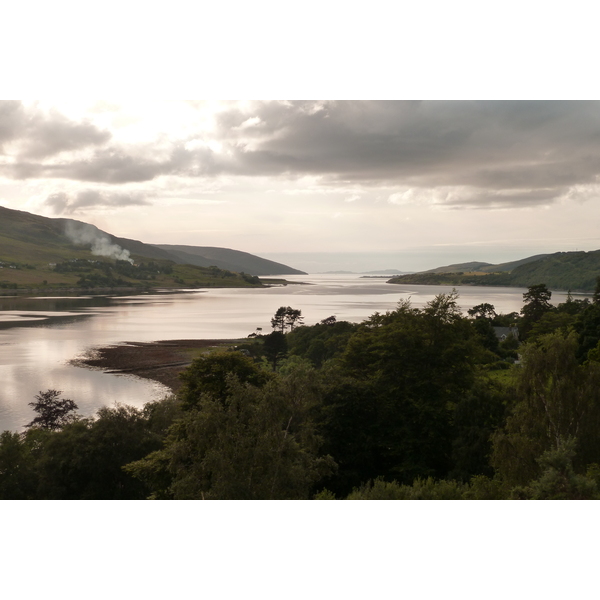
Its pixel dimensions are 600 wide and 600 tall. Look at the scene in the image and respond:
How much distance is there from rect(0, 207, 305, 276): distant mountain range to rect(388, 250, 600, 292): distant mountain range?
58.2 meters

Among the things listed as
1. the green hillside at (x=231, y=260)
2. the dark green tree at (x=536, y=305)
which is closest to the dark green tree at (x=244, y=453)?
the dark green tree at (x=536, y=305)

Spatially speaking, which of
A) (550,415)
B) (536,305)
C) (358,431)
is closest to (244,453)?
(358,431)

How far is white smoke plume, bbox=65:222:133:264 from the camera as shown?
127812mm

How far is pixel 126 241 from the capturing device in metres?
179

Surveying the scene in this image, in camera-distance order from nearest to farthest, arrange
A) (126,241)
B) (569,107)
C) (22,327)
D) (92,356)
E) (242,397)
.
A: (242,397) < (569,107) < (92,356) < (22,327) < (126,241)

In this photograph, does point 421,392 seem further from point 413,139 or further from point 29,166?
point 29,166

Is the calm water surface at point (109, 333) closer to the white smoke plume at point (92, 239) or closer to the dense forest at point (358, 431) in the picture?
the dense forest at point (358, 431)

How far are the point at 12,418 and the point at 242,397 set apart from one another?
10.4 metres

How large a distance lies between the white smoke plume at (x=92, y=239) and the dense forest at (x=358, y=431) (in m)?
124

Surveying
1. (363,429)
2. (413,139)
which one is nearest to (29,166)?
(413,139)

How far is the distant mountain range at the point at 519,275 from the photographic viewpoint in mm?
26891

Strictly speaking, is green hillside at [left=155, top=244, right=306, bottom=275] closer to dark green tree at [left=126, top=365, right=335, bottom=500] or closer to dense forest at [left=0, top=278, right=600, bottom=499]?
dense forest at [left=0, top=278, right=600, bottom=499]

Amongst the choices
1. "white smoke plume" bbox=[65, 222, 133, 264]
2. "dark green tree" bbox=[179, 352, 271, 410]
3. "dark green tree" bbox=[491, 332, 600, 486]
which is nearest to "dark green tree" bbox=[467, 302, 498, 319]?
"dark green tree" bbox=[179, 352, 271, 410]

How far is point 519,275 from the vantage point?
35469 mm
